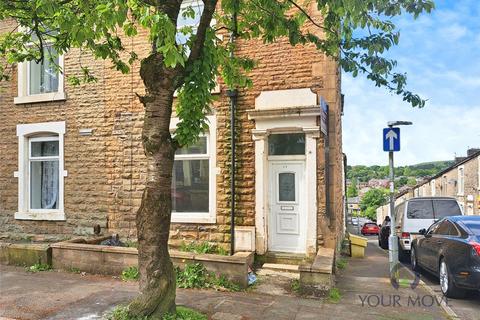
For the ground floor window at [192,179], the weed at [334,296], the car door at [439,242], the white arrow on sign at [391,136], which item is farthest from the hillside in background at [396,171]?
the weed at [334,296]

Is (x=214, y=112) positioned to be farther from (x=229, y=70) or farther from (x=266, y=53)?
(x=229, y=70)

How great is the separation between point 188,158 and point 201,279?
3455 millimetres

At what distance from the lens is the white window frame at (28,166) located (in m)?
10.7

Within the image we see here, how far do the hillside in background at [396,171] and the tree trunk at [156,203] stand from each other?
82331 mm

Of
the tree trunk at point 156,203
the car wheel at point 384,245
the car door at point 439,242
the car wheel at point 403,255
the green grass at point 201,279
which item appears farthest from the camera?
the car wheel at point 384,245

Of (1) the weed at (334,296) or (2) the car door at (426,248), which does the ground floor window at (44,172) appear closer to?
(1) the weed at (334,296)

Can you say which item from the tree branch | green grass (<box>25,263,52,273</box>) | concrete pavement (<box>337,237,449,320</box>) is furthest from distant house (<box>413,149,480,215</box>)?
the tree branch

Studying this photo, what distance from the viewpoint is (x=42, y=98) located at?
10.9 meters

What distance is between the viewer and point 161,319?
4.93 m

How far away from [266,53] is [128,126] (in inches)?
156

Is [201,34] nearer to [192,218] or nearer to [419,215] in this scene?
[192,218]

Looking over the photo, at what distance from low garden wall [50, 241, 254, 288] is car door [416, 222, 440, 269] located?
380cm

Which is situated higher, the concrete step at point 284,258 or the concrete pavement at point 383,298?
the concrete step at point 284,258

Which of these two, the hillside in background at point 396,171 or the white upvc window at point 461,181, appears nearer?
the white upvc window at point 461,181
